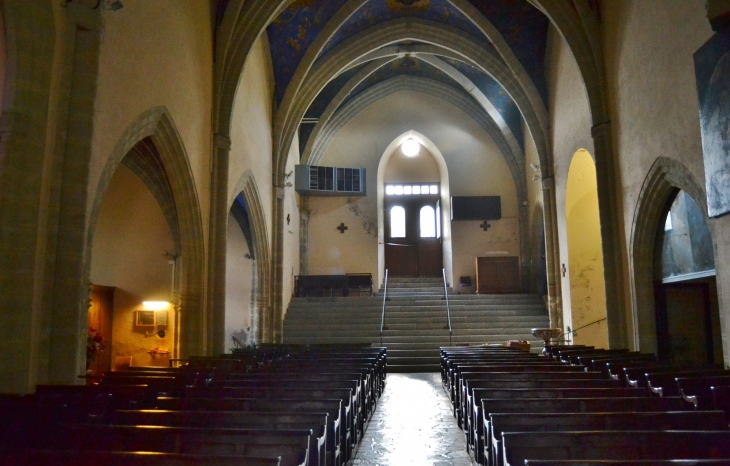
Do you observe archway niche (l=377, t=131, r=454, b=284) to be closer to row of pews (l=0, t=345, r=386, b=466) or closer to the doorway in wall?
the doorway in wall

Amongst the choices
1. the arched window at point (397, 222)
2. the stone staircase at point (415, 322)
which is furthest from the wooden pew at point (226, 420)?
the arched window at point (397, 222)

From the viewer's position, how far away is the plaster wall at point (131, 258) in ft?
39.2

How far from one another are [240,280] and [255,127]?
418 cm

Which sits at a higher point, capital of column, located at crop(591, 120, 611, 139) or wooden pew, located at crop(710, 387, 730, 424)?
capital of column, located at crop(591, 120, 611, 139)

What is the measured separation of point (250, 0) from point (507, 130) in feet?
32.6

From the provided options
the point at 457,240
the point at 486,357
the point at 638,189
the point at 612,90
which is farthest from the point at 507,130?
the point at 486,357

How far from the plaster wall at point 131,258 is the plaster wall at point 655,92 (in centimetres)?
888

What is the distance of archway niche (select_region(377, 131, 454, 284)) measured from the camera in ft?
66.8

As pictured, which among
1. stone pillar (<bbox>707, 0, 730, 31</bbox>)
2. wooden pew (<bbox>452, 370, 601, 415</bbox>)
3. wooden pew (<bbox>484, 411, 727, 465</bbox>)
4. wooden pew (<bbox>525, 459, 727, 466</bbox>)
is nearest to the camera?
wooden pew (<bbox>525, 459, 727, 466</bbox>)

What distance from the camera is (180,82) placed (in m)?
9.43

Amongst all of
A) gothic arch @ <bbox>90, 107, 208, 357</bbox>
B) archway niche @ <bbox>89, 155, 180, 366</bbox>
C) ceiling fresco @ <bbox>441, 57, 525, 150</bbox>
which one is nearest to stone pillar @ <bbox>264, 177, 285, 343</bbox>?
archway niche @ <bbox>89, 155, 180, 366</bbox>

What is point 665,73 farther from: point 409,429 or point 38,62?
point 38,62

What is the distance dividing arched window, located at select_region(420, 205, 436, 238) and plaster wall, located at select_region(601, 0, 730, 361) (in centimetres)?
1117

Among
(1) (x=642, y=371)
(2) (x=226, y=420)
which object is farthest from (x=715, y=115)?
(2) (x=226, y=420)
